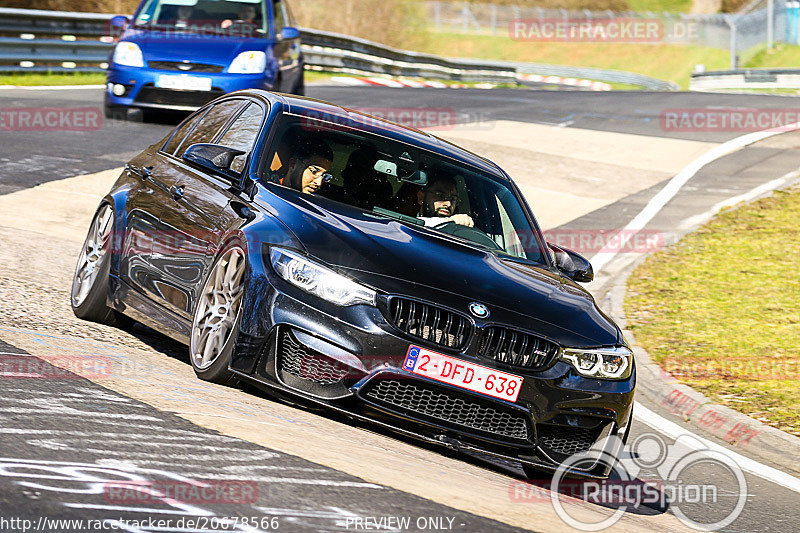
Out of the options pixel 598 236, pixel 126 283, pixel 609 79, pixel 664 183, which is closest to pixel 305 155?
pixel 126 283

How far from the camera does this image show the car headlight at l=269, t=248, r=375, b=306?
5.68m

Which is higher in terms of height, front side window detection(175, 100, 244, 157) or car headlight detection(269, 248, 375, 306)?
front side window detection(175, 100, 244, 157)

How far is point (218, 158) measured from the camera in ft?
22.7

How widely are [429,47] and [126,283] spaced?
58.4 meters

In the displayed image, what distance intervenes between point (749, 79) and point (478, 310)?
126 ft

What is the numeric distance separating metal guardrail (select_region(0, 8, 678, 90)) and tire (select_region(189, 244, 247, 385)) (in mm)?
16844

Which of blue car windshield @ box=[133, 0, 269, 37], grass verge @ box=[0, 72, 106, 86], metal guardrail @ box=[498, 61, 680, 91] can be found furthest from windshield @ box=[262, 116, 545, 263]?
metal guardrail @ box=[498, 61, 680, 91]

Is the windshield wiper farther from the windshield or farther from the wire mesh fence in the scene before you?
the wire mesh fence

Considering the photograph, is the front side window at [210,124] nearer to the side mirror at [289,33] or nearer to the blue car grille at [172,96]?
the blue car grille at [172,96]

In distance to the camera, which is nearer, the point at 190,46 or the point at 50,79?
the point at 190,46

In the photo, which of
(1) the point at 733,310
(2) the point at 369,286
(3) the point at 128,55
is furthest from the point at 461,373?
(3) the point at 128,55

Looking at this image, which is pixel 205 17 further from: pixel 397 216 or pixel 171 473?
pixel 171 473

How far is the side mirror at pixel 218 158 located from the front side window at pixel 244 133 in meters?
0.06

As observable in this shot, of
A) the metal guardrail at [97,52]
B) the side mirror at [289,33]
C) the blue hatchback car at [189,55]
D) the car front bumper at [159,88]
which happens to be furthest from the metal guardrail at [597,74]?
the car front bumper at [159,88]
